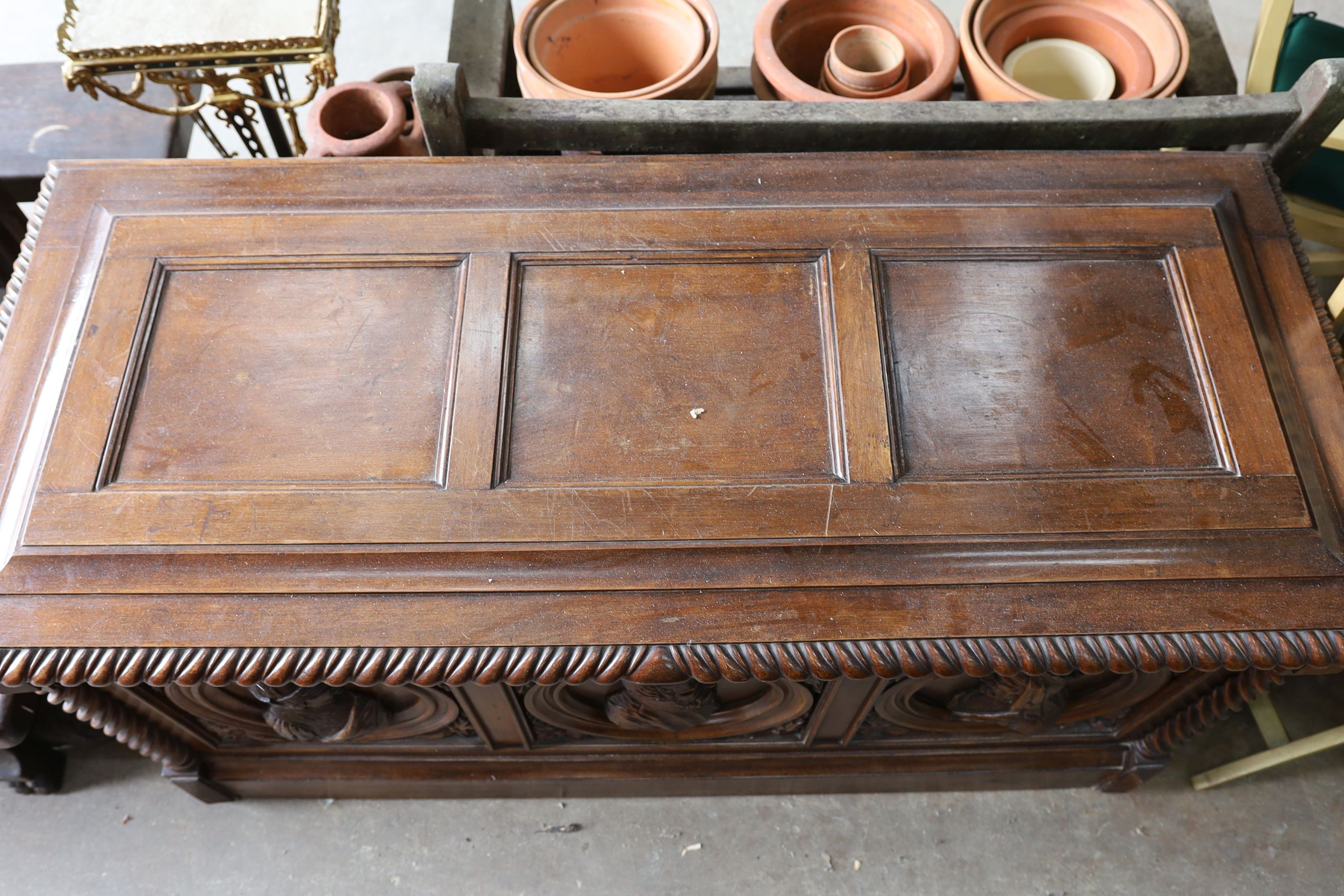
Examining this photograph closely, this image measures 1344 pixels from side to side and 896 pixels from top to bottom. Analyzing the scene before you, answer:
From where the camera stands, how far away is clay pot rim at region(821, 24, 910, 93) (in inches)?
61.6

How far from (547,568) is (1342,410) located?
1169 millimetres

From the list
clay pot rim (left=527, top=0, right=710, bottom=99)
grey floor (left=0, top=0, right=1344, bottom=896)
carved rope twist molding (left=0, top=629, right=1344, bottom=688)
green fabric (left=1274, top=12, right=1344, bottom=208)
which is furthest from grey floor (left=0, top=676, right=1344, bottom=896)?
clay pot rim (left=527, top=0, right=710, bottom=99)

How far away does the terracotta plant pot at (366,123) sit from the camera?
57.7 inches

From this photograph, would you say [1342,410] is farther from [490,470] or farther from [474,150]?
[474,150]

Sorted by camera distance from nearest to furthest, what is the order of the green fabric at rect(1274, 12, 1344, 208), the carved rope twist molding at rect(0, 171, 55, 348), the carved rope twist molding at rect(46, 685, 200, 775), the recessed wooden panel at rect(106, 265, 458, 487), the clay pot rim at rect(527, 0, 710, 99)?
the recessed wooden panel at rect(106, 265, 458, 487)
the carved rope twist molding at rect(0, 171, 55, 348)
the carved rope twist molding at rect(46, 685, 200, 775)
the clay pot rim at rect(527, 0, 710, 99)
the green fabric at rect(1274, 12, 1344, 208)

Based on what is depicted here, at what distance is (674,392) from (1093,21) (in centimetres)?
126

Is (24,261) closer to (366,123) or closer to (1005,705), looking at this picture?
(366,123)

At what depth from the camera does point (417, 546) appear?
1.11 meters

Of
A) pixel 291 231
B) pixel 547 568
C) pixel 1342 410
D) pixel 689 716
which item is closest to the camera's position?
pixel 547 568

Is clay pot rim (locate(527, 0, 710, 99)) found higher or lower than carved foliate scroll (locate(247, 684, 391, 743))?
higher

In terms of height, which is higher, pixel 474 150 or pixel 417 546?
pixel 474 150

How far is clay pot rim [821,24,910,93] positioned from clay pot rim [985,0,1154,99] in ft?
0.61

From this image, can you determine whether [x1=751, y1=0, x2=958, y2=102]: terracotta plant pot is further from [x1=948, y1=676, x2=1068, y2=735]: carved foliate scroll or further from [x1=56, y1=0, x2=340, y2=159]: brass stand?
[x1=948, y1=676, x2=1068, y2=735]: carved foliate scroll

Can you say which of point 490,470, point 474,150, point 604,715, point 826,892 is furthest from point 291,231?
point 826,892
